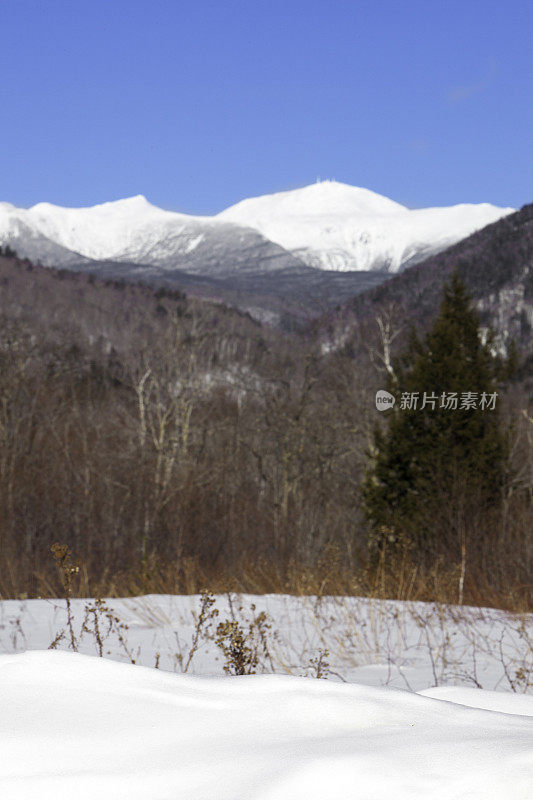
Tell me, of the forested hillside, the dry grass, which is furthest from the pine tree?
the dry grass

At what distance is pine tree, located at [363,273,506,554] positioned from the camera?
39.5ft

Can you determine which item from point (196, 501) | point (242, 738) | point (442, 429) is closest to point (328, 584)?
point (242, 738)

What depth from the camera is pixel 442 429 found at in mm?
12477

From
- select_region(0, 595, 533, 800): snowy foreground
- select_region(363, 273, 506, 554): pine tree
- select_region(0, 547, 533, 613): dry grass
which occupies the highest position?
select_region(363, 273, 506, 554): pine tree

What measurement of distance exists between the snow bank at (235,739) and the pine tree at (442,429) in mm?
10008

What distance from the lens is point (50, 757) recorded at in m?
1.52

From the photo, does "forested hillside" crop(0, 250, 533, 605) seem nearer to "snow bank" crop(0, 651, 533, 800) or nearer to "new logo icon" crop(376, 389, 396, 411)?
"new logo icon" crop(376, 389, 396, 411)

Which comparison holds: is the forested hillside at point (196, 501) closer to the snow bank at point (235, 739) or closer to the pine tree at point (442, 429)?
the pine tree at point (442, 429)

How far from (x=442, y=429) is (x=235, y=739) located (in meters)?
11.3

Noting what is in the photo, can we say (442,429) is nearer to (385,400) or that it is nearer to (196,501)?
(196,501)

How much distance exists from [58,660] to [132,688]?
0.24m

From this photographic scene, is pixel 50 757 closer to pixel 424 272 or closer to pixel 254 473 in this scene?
pixel 254 473

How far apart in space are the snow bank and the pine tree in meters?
10.0

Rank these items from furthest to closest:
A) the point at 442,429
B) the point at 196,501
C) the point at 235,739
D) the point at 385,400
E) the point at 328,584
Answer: the point at 385,400 < the point at 196,501 < the point at 442,429 < the point at 328,584 < the point at 235,739
